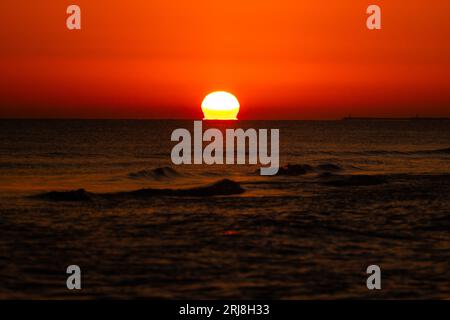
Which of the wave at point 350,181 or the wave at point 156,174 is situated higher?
the wave at point 156,174

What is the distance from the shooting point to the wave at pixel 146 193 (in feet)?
118

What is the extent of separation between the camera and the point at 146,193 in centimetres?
3916

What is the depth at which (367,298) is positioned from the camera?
16.3 meters

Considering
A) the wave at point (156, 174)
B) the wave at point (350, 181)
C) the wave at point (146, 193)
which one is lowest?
the wave at point (146, 193)

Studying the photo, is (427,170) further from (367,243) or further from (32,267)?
(32,267)

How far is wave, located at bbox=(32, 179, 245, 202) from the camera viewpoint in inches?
1411

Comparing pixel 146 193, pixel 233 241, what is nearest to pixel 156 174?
pixel 146 193

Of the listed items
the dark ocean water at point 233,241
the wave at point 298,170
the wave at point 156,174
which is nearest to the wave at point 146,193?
the dark ocean water at point 233,241

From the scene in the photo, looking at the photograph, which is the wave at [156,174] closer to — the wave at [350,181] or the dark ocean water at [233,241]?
the dark ocean water at [233,241]

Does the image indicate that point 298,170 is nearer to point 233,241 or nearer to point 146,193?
point 146,193

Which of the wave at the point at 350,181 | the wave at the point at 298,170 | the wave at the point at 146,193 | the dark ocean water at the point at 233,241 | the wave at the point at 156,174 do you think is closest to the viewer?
the dark ocean water at the point at 233,241

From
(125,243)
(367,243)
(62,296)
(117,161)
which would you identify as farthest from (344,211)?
(117,161)

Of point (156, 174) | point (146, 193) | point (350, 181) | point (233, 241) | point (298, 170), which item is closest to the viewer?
point (233, 241)
